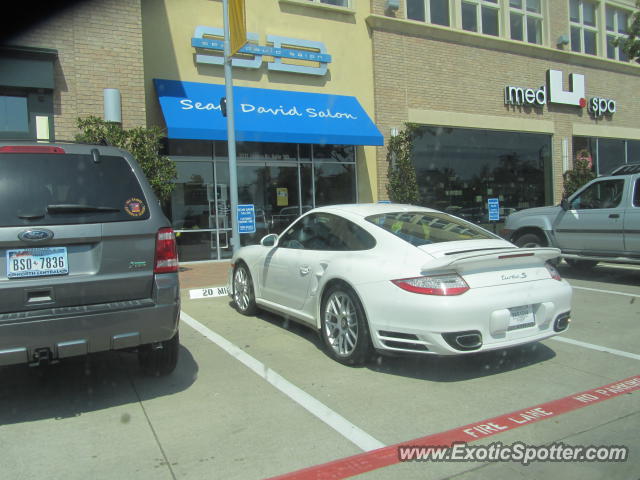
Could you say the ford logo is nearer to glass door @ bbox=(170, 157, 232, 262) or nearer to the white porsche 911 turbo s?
the white porsche 911 turbo s

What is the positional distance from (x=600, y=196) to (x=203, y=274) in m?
7.65

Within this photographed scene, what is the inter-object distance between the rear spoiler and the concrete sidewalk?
18.5 feet

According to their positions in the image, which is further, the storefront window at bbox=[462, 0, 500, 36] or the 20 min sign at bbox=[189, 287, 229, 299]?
the storefront window at bbox=[462, 0, 500, 36]

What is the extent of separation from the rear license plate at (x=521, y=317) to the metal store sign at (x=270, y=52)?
9.79 metres

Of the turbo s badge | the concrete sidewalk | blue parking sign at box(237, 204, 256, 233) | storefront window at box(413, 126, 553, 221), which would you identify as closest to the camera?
the turbo s badge

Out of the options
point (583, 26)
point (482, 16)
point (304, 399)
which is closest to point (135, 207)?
point (304, 399)

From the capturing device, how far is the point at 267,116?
12742 mm

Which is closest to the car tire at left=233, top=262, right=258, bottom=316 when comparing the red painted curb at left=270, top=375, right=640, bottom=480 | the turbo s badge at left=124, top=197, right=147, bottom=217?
the turbo s badge at left=124, top=197, right=147, bottom=217

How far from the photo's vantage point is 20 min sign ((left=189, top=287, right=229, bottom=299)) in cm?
855

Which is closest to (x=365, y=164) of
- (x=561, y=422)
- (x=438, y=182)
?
(x=438, y=182)

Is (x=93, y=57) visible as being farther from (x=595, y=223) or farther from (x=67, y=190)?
(x=595, y=223)

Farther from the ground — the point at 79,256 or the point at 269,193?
the point at 269,193

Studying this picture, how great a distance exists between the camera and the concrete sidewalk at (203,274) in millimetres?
9501

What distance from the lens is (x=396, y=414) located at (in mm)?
3846
